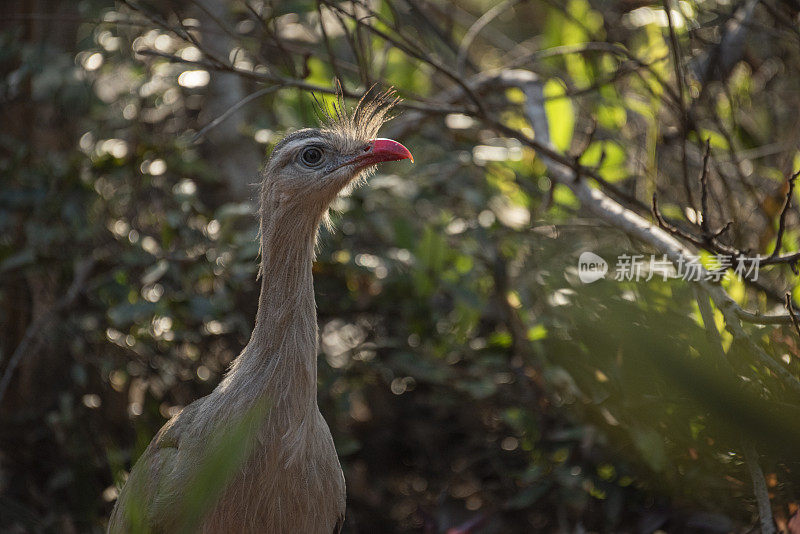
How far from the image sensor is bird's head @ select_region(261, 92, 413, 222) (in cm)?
162

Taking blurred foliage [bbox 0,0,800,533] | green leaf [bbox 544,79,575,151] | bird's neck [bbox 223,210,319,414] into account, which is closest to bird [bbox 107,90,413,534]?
bird's neck [bbox 223,210,319,414]

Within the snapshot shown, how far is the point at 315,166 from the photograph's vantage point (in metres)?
1.66

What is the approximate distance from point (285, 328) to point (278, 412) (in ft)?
0.58

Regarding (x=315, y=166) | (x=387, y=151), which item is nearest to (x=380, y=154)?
(x=387, y=151)

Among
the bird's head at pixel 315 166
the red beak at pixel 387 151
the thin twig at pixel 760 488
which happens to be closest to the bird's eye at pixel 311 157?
the bird's head at pixel 315 166

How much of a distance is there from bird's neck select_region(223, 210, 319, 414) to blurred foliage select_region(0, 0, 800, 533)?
1.62 ft

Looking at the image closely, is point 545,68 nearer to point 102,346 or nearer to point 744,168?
point 744,168

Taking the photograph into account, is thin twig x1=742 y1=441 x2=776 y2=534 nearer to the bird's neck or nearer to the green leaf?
the bird's neck

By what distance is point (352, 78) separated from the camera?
9.80ft

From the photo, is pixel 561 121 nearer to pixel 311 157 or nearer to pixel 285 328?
pixel 311 157

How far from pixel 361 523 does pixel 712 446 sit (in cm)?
136

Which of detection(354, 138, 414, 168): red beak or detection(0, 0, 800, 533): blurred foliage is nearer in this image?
detection(354, 138, 414, 168): red beak

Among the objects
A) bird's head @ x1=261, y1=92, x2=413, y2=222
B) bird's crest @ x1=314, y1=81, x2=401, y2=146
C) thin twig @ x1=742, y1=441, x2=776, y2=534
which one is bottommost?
thin twig @ x1=742, y1=441, x2=776, y2=534

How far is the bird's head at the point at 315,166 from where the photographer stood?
162 cm
